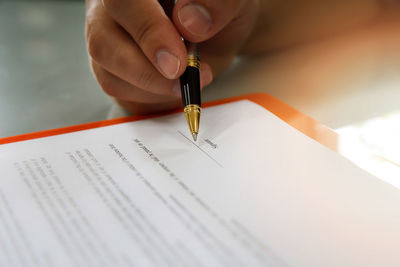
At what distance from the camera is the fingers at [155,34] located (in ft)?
1.17

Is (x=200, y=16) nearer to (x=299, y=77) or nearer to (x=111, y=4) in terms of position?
(x=111, y=4)

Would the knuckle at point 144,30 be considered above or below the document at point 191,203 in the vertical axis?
above

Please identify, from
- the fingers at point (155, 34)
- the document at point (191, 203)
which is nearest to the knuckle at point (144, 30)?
the fingers at point (155, 34)

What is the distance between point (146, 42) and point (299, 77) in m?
0.26

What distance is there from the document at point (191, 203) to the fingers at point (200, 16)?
0.11m

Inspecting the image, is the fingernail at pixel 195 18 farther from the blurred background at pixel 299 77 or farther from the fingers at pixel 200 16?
the blurred background at pixel 299 77

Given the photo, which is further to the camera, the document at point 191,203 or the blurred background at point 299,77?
the blurred background at point 299,77

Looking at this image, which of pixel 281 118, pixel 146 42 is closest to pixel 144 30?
pixel 146 42

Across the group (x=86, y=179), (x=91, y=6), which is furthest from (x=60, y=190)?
(x=91, y=6)

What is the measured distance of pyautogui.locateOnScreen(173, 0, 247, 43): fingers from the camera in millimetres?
356

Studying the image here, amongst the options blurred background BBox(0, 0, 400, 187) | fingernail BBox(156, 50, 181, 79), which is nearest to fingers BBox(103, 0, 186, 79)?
fingernail BBox(156, 50, 181, 79)

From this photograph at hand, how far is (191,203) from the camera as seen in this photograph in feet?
0.81

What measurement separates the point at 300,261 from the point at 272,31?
0.53m

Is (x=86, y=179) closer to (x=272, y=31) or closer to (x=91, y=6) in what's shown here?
(x=91, y=6)
